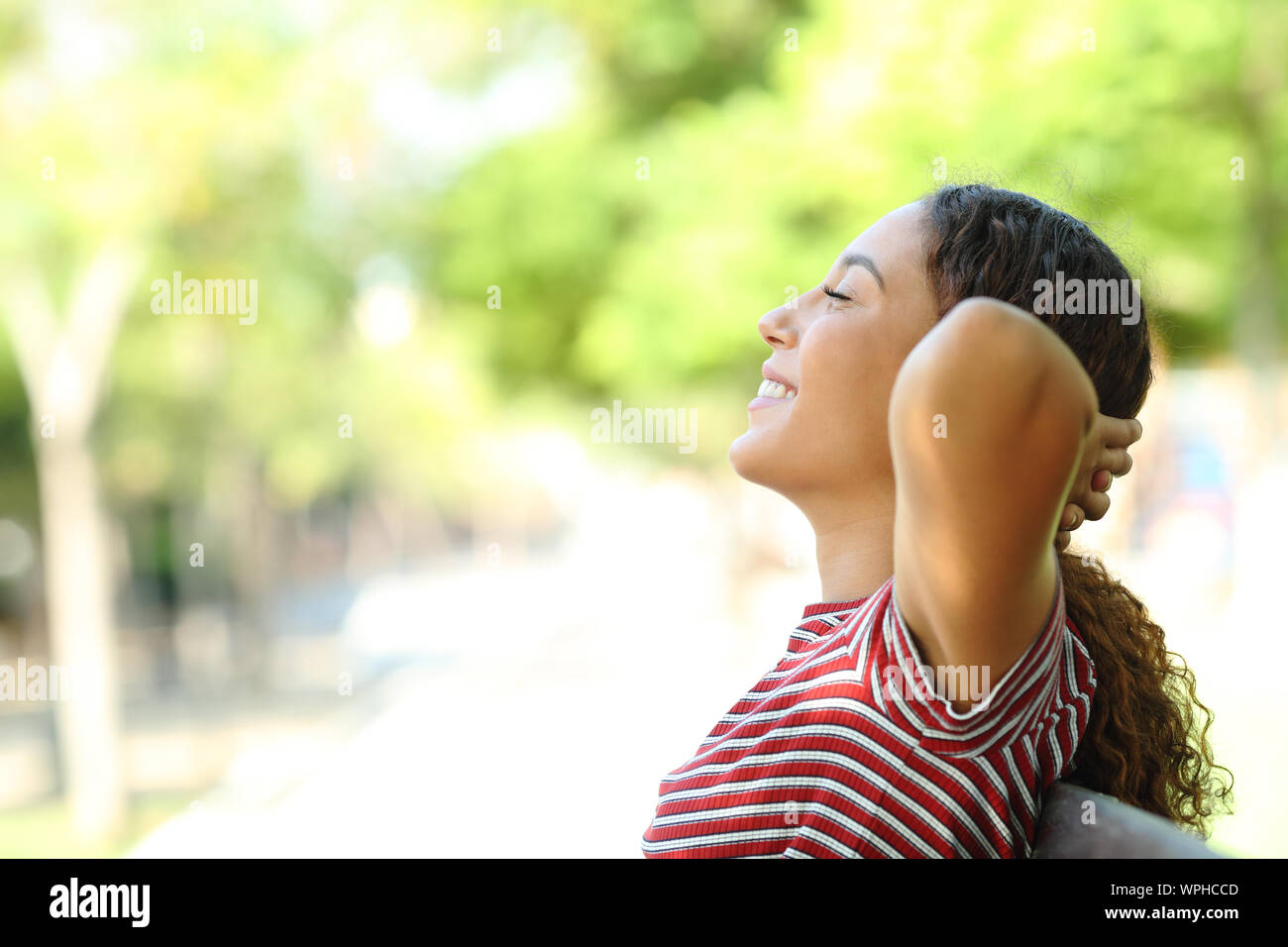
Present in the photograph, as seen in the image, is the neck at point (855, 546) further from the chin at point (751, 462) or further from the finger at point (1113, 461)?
the finger at point (1113, 461)

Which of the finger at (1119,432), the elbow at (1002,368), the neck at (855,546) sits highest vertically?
the elbow at (1002,368)

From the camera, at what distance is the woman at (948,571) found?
40.8 inches

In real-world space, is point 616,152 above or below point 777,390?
above

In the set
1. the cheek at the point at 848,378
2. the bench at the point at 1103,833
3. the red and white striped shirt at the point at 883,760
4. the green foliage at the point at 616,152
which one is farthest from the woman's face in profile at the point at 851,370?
the green foliage at the point at 616,152

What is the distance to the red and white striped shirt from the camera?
1244 millimetres

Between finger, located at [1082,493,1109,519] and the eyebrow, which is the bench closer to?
finger, located at [1082,493,1109,519]

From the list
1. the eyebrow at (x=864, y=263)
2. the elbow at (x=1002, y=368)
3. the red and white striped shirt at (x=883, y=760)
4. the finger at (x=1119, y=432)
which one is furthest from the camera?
the eyebrow at (x=864, y=263)

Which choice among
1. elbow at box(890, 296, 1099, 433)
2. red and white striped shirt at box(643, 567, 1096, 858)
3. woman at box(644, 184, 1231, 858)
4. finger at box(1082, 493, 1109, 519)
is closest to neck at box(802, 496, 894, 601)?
woman at box(644, 184, 1231, 858)

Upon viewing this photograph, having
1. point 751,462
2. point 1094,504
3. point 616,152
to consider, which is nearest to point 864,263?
point 751,462

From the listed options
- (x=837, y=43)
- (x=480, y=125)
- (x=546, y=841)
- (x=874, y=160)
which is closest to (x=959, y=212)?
(x=874, y=160)

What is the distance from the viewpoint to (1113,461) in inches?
55.1

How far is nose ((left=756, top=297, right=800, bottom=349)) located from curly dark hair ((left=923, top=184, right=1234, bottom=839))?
0.18 m

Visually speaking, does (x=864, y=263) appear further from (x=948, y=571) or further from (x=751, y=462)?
(x=948, y=571)

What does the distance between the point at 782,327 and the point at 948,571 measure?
0.54 m
